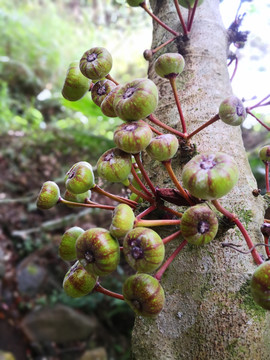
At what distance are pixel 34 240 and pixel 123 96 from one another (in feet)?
10.5

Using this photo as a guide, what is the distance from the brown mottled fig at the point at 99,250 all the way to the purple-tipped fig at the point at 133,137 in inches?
6.6

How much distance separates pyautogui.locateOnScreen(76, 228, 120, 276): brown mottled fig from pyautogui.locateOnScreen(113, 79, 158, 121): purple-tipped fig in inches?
9.2

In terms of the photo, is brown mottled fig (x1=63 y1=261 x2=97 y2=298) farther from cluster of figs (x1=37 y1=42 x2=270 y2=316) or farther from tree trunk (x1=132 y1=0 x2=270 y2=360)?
tree trunk (x1=132 y1=0 x2=270 y2=360)

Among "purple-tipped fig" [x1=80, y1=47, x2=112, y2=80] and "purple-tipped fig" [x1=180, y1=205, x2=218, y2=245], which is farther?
"purple-tipped fig" [x1=80, y1=47, x2=112, y2=80]

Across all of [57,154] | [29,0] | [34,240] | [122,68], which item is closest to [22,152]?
[57,154]

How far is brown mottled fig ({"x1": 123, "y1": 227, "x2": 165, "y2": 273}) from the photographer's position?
1.71ft

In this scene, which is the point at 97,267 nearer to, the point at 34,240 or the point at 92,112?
the point at 92,112

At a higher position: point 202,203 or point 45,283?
point 202,203

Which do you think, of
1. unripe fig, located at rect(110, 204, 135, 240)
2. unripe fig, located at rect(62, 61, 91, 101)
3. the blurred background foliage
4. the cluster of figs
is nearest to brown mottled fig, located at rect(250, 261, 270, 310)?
the cluster of figs

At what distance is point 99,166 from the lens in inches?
24.0

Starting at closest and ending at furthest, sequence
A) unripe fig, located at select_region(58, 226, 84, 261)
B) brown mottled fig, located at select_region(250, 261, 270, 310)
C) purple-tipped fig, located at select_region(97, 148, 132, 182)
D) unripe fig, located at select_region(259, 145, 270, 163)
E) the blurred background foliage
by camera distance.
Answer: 1. brown mottled fig, located at select_region(250, 261, 270, 310)
2. purple-tipped fig, located at select_region(97, 148, 132, 182)
3. unripe fig, located at select_region(58, 226, 84, 261)
4. unripe fig, located at select_region(259, 145, 270, 163)
5. the blurred background foliage

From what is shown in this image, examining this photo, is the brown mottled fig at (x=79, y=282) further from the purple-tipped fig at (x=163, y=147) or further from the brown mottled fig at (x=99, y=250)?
the purple-tipped fig at (x=163, y=147)

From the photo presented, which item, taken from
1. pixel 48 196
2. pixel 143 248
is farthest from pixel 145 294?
pixel 48 196

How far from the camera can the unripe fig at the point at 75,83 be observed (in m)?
0.78
